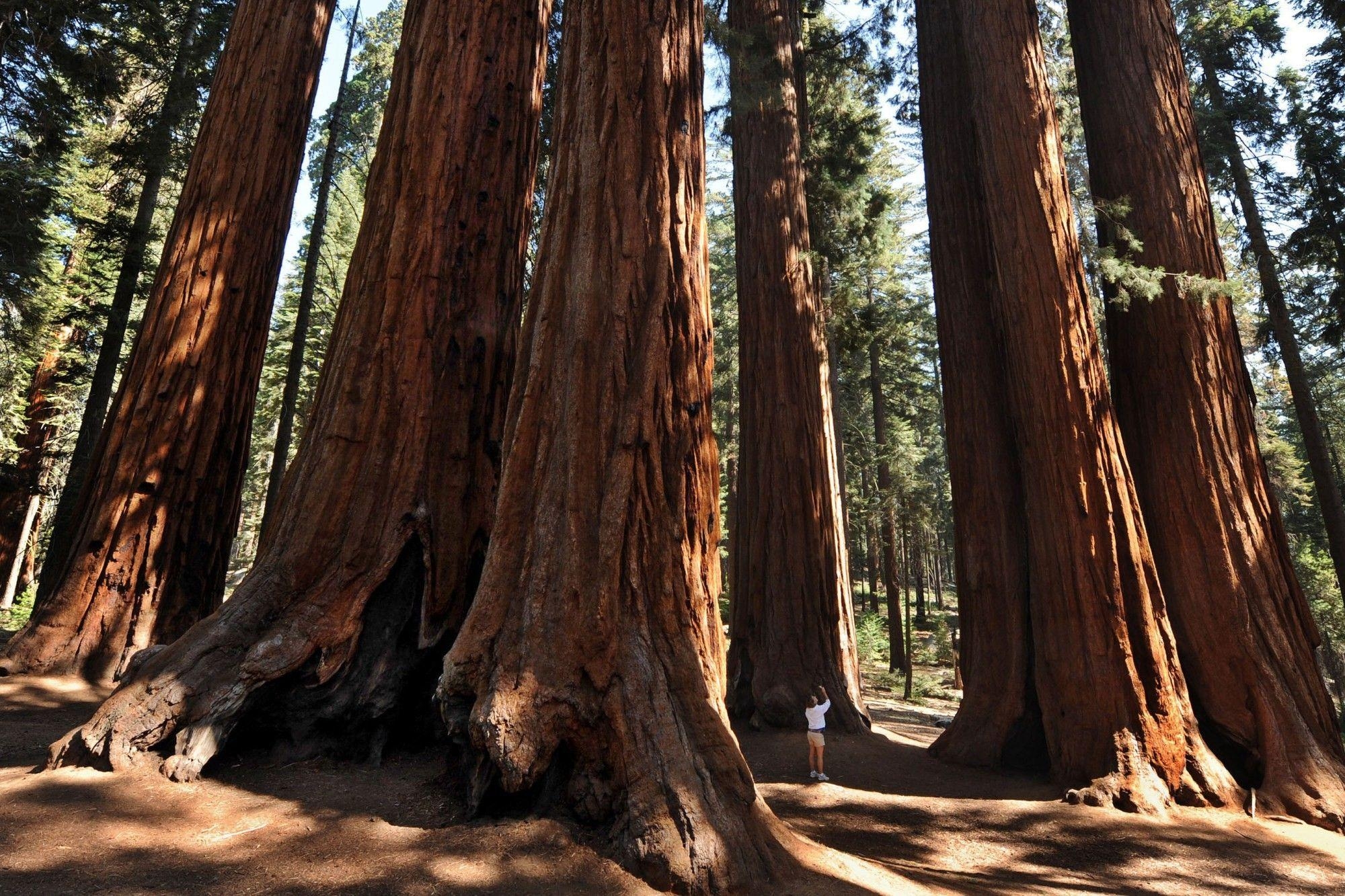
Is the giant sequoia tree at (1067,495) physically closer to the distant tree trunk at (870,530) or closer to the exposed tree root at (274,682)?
the exposed tree root at (274,682)

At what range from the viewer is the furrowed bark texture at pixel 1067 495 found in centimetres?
570

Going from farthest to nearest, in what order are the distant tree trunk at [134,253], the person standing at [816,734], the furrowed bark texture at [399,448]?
the distant tree trunk at [134,253] → the person standing at [816,734] → the furrowed bark texture at [399,448]

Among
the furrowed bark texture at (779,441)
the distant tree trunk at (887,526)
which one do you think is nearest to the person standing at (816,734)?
the furrowed bark texture at (779,441)

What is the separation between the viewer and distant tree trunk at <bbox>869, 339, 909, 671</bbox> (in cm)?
1909

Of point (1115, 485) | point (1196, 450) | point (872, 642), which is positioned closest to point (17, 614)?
point (1115, 485)

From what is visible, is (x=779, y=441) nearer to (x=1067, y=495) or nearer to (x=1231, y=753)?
(x=1067, y=495)

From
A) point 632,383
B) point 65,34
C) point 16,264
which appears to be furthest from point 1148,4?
point 16,264

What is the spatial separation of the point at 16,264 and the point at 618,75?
11.9m

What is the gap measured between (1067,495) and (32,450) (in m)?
20.0

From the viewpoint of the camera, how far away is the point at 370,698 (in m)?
4.04

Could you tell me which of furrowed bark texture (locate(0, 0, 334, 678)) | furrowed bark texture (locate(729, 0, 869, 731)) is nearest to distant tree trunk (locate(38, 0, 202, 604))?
furrowed bark texture (locate(0, 0, 334, 678))

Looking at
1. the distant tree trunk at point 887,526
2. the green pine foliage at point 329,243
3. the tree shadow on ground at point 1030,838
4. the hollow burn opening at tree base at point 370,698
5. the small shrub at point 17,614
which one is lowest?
the tree shadow on ground at point 1030,838

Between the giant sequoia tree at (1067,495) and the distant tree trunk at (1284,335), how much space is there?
29.6 ft

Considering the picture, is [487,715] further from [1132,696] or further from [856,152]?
[856,152]
